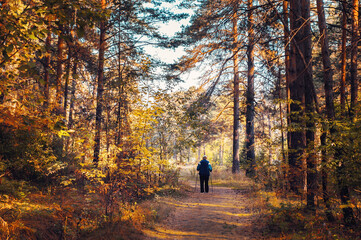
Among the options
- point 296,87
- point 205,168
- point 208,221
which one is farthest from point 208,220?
point 296,87

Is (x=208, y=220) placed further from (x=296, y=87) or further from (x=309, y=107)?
(x=296, y=87)

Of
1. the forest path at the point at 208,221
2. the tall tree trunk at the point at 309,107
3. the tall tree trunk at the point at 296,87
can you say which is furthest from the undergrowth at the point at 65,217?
the tall tree trunk at the point at 296,87

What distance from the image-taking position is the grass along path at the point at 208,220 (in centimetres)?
638

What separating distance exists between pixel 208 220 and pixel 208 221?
0.36 feet

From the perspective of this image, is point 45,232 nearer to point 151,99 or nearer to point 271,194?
point 151,99

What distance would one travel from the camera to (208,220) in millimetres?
7590

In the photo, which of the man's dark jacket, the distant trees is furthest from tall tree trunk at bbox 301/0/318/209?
the man's dark jacket

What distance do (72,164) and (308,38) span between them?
1040cm

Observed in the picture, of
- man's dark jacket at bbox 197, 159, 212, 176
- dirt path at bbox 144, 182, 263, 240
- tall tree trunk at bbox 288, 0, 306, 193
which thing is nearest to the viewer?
dirt path at bbox 144, 182, 263, 240

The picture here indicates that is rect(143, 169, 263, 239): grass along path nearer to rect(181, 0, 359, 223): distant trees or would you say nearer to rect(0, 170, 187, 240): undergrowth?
rect(0, 170, 187, 240): undergrowth

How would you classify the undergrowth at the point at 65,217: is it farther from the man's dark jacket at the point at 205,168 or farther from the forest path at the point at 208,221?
the man's dark jacket at the point at 205,168

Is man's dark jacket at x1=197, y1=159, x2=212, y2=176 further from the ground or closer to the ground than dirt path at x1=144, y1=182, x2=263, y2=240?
further from the ground

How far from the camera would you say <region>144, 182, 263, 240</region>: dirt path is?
20.9ft

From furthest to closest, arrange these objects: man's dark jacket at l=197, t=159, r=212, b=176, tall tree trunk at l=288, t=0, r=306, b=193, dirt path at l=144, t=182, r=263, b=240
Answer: man's dark jacket at l=197, t=159, r=212, b=176 < tall tree trunk at l=288, t=0, r=306, b=193 < dirt path at l=144, t=182, r=263, b=240
